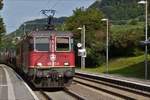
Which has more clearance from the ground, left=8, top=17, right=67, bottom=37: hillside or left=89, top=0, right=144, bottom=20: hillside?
left=89, top=0, right=144, bottom=20: hillside

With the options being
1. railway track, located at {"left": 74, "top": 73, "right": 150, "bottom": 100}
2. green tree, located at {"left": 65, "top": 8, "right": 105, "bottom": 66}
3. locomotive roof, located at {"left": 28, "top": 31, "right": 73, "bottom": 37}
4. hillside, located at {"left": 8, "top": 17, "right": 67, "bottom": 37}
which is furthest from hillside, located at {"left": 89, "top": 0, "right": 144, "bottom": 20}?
locomotive roof, located at {"left": 28, "top": 31, "right": 73, "bottom": 37}

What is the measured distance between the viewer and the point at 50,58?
28891 millimetres

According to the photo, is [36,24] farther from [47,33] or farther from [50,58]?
[50,58]

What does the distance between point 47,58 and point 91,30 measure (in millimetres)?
64645

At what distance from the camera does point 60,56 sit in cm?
2903

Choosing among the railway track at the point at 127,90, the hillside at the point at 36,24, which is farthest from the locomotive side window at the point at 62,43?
the hillside at the point at 36,24

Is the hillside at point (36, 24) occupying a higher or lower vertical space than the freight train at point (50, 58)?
higher

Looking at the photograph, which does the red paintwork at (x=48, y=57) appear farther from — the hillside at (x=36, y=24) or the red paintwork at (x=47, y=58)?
the hillside at (x=36, y=24)

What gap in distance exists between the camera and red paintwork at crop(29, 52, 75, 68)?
28781mm

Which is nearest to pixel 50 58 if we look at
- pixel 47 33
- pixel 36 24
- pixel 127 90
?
pixel 47 33

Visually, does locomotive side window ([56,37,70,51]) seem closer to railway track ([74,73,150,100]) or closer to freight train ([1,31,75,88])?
Answer: freight train ([1,31,75,88])

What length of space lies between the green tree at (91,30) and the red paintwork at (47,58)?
54.4 m

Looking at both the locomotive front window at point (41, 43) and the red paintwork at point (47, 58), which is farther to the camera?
the locomotive front window at point (41, 43)

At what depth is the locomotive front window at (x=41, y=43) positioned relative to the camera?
2914 centimetres
